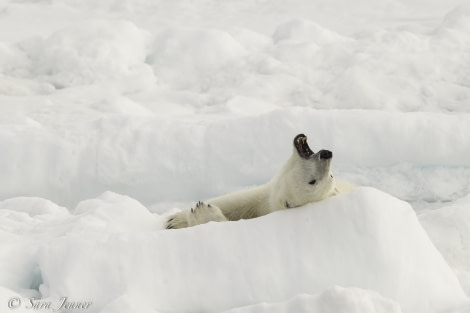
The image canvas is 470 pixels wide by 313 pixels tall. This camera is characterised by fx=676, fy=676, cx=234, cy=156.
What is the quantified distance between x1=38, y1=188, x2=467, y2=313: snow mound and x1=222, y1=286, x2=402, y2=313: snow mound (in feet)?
1.06

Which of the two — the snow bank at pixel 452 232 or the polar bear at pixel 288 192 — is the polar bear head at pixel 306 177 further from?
the snow bank at pixel 452 232

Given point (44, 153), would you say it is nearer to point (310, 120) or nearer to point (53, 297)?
point (310, 120)

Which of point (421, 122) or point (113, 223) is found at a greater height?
point (113, 223)

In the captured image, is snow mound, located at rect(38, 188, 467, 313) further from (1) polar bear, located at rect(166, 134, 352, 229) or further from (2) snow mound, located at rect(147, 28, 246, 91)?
(2) snow mound, located at rect(147, 28, 246, 91)

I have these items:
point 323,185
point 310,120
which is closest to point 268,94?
point 310,120

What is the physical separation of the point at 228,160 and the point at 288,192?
85.6 inches

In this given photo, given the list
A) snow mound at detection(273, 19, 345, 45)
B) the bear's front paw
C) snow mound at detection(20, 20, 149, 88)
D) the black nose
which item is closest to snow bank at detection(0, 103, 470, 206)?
the bear's front paw

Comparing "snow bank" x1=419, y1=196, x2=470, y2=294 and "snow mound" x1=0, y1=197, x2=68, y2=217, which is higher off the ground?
"snow bank" x1=419, y1=196, x2=470, y2=294

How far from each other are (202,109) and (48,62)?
2588 millimetres

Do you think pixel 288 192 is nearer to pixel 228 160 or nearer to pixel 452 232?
pixel 452 232

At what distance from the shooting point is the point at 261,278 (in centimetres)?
218

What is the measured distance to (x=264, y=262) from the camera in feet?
7.27

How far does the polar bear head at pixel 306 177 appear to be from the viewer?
2414 mm

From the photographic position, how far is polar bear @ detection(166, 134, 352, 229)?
244 cm
